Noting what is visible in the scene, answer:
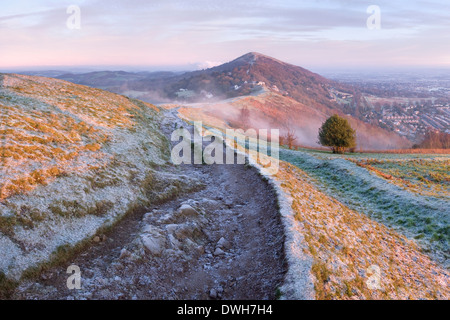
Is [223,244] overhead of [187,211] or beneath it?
beneath

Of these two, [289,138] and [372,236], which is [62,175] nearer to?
[372,236]

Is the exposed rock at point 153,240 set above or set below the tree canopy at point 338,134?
below

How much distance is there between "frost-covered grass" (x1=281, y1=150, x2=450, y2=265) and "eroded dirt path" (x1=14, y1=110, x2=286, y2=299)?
12.0 m

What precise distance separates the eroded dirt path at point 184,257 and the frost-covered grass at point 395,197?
11971 millimetres

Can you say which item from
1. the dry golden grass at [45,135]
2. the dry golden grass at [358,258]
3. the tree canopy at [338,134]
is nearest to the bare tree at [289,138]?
the tree canopy at [338,134]

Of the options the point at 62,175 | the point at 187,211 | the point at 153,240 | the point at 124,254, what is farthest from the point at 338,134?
the point at 124,254

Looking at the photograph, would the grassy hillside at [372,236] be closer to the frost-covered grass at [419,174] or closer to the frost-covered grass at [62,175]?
the frost-covered grass at [419,174]

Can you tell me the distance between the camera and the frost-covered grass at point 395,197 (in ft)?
66.7

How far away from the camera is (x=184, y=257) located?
13.1 meters

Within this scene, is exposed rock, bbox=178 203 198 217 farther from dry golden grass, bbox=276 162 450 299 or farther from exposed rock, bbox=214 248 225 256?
dry golden grass, bbox=276 162 450 299

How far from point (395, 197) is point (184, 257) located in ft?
74.4

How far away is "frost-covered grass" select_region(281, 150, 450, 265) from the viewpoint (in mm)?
20328
